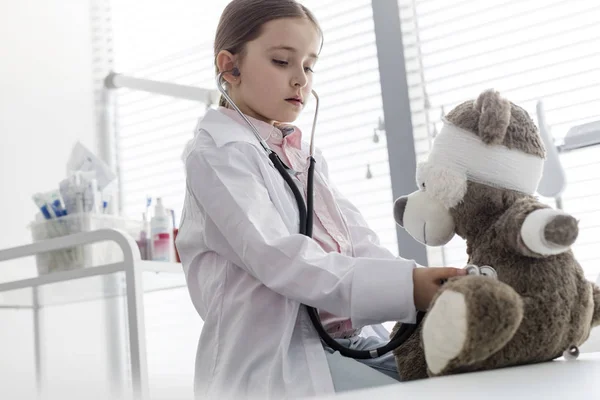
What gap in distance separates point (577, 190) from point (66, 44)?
1.99 m

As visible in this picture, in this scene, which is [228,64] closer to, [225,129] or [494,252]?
[225,129]

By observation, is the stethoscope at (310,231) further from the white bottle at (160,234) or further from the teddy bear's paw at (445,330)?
the white bottle at (160,234)

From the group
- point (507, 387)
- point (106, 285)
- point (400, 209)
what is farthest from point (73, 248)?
point (507, 387)

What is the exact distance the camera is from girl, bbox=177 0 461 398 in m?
0.83

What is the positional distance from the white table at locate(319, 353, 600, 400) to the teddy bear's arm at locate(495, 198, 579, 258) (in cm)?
12

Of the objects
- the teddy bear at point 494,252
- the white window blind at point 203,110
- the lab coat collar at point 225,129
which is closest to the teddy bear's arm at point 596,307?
the teddy bear at point 494,252

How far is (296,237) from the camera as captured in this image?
87cm

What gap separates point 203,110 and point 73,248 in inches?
38.3

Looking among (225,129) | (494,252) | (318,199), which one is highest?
(225,129)

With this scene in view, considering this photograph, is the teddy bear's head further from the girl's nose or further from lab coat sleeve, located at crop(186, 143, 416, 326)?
the girl's nose

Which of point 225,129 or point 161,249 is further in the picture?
point 161,249

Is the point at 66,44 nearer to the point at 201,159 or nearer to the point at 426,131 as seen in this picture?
the point at 426,131

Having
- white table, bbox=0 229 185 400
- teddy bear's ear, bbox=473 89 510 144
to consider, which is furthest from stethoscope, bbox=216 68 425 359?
white table, bbox=0 229 185 400

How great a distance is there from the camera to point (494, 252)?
78 centimetres
